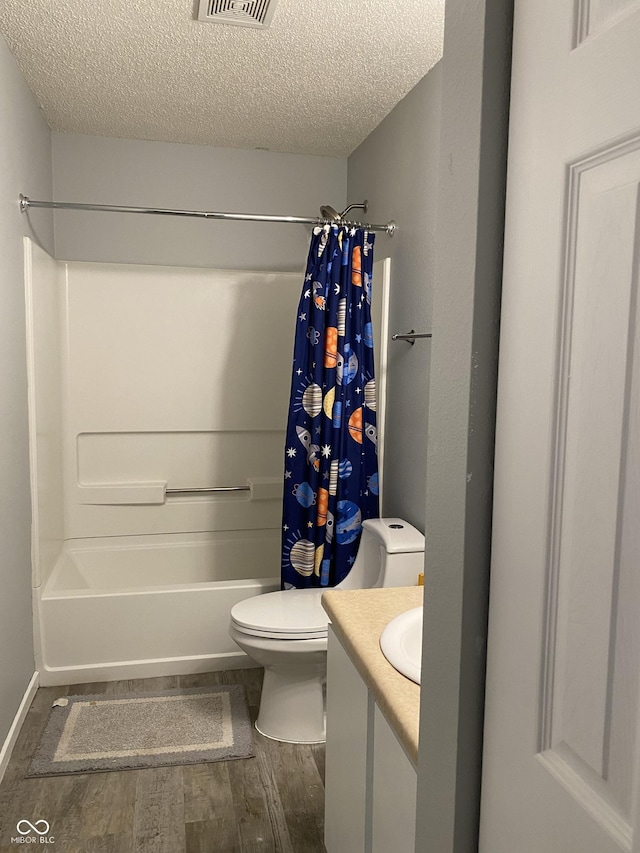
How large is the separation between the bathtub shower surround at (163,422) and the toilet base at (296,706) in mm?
629

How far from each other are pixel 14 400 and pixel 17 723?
3.85 feet

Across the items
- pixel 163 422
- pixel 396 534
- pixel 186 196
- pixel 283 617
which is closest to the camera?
pixel 283 617

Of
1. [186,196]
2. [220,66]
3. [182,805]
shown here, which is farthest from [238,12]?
[182,805]

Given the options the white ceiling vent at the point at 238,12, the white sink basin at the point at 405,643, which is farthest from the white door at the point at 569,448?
the white ceiling vent at the point at 238,12

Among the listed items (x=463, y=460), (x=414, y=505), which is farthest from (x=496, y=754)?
(x=414, y=505)

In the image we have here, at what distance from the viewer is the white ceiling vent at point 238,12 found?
205 cm

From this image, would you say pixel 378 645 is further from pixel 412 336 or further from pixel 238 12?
pixel 238 12

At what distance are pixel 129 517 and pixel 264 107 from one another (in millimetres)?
2106

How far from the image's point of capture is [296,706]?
250 cm

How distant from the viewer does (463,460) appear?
80 centimetres

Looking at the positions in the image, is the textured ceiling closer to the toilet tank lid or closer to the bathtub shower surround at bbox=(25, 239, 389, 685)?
the bathtub shower surround at bbox=(25, 239, 389, 685)

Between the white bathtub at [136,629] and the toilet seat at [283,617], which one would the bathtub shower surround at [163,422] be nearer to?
the white bathtub at [136,629]

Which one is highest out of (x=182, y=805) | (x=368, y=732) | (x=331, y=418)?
(x=331, y=418)

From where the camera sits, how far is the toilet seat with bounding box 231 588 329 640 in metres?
2.38
